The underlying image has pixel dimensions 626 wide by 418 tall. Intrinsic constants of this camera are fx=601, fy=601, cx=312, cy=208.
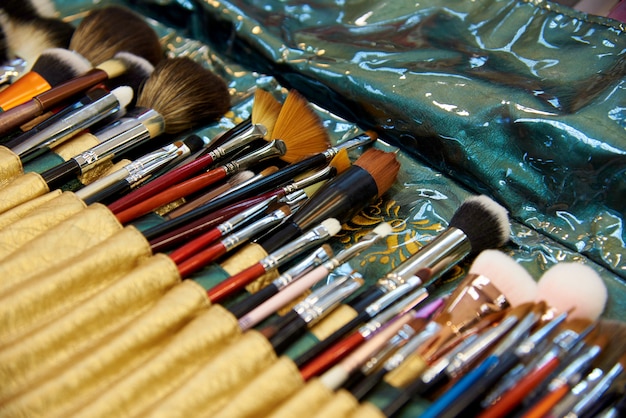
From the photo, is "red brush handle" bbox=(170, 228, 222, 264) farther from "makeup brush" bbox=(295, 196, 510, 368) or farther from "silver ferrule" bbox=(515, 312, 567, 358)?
"silver ferrule" bbox=(515, 312, 567, 358)

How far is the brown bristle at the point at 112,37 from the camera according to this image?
125cm

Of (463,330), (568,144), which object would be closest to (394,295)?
(463,330)

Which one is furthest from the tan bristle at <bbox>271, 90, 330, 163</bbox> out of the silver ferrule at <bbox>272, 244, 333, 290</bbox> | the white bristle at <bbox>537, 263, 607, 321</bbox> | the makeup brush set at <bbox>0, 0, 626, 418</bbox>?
the white bristle at <bbox>537, 263, 607, 321</bbox>

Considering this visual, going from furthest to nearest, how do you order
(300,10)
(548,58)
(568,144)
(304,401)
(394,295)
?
(300,10) → (548,58) → (568,144) → (394,295) → (304,401)

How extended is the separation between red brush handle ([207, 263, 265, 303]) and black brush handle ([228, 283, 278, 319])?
0.02m

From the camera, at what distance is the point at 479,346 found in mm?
750

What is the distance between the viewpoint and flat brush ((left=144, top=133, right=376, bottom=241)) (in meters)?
0.90

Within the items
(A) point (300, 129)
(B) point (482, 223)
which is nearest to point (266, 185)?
(A) point (300, 129)

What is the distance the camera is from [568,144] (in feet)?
3.16

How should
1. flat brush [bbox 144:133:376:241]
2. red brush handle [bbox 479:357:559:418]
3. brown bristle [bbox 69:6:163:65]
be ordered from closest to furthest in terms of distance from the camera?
red brush handle [bbox 479:357:559:418] < flat brush [bbox 144:133:376:241] < brown bristle [bbox 69:6:163:65]

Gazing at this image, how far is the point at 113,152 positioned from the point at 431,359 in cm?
65

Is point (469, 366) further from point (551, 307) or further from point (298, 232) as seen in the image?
point (298, 232)

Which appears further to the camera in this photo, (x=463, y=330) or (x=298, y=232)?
(x=298, y=232)

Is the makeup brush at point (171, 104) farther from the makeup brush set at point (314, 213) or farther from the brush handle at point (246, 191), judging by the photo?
the brush handle at point (246, 191)
